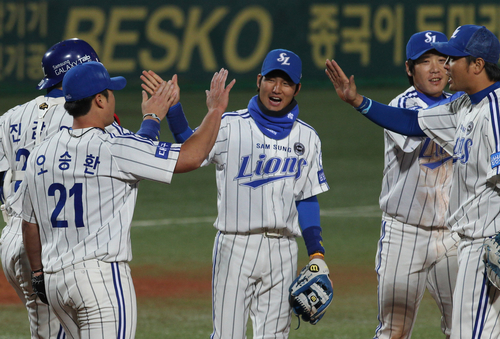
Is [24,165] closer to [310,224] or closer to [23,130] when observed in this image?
[23,130]

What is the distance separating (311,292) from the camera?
4219mm

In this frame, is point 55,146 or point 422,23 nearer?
point 55,146

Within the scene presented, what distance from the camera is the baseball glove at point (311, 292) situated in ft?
13.8

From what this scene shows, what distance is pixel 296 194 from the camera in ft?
14.6

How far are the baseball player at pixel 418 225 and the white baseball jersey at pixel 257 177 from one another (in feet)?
2.56

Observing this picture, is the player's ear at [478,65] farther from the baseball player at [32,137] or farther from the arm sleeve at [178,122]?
the baseball player at [32,137]

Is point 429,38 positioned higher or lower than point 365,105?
higher

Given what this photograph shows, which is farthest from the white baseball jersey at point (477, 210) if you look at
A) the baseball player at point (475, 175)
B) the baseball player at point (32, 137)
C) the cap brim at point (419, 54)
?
the baseball player at point (32, 137)

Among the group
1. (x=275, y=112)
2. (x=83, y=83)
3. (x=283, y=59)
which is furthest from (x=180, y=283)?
(x=83, y=83)

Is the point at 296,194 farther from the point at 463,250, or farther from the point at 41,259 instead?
the point at 41,259

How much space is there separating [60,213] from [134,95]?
18102 mm

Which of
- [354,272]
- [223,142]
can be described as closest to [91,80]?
[223,142]

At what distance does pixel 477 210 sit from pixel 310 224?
108 centimetres

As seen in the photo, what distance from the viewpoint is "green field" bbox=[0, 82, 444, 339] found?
6.25 meters
